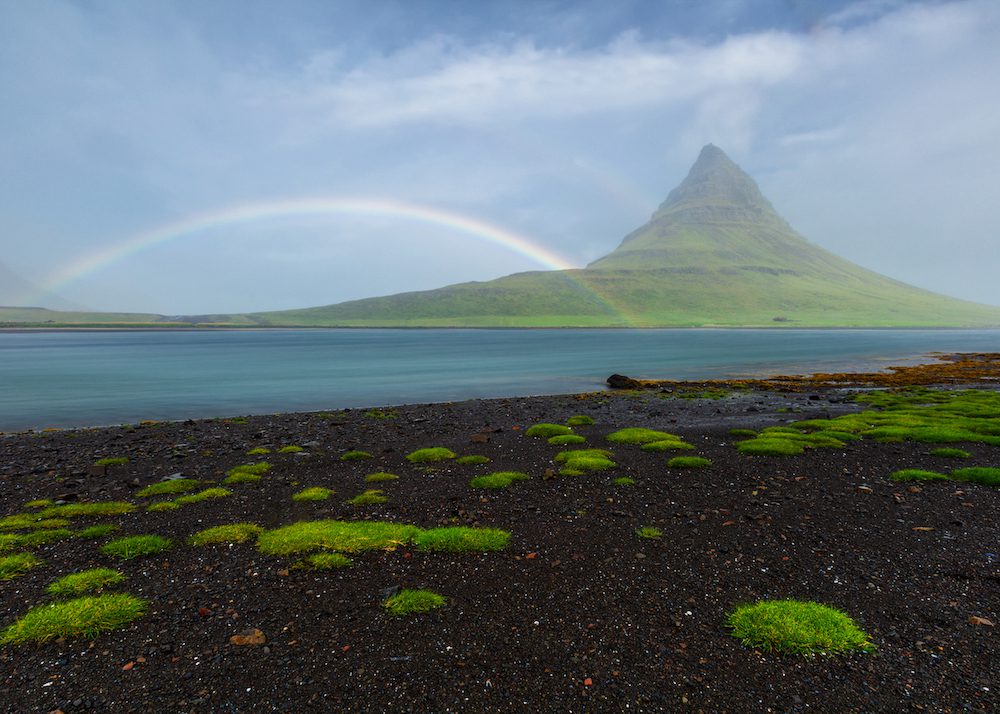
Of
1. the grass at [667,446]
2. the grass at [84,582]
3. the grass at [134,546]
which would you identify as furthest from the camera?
the grass at [667,446]

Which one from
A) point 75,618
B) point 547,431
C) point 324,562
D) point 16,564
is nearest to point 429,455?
point 547,431

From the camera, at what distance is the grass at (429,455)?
81.9 ft

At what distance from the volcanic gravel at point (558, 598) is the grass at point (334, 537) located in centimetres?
55

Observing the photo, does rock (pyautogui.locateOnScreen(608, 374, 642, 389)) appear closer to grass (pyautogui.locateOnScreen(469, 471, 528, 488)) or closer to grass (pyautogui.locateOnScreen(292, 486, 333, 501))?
grass (pyautogui.locateOnScreen(469, 471, 528, 488))

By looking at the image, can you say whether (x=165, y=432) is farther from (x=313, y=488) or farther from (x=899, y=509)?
(x=899, y=509)

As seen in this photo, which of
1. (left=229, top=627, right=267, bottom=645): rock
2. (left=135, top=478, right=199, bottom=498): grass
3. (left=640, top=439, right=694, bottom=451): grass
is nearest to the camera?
(left=229, top=627, right=267, bottom=645): rock

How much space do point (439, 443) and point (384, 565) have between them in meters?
16.4

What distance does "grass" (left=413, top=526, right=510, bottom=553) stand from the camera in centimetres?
1402

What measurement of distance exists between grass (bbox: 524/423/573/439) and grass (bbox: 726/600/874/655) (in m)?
20.1

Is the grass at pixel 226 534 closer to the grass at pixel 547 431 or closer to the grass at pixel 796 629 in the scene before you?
the grass at pixel 796 629

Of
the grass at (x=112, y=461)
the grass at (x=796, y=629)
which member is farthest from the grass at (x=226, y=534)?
the grass at (x=112, y=461)

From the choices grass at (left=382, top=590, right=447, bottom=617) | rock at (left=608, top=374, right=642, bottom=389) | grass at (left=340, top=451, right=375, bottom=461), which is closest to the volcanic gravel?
grass at (left=382, top=590, right=447, bottom=617)

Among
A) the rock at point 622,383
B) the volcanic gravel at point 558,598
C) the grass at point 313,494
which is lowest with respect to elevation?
the volcanic gravel at point 558,598

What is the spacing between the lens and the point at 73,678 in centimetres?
866
